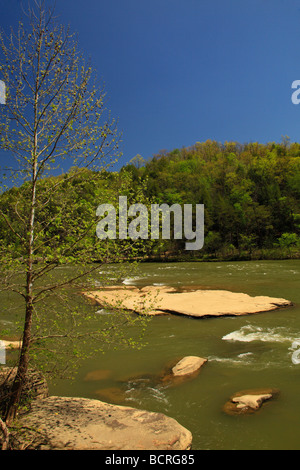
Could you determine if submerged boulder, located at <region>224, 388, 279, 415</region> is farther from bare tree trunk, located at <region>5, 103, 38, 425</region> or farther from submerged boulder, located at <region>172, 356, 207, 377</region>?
bare tree trunk, located at <region>5, 103, 38, 425</region>

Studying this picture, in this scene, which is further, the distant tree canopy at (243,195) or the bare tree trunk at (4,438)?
the distant tree canopy at (243,195)

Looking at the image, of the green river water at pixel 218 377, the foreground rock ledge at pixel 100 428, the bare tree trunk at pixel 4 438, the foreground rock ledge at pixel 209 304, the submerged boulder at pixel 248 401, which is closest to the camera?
the bare tree trunk at pixel 4 438

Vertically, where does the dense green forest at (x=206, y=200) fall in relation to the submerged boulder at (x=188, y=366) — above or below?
above

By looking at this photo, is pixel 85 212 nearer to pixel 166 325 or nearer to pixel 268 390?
pixel 268 390

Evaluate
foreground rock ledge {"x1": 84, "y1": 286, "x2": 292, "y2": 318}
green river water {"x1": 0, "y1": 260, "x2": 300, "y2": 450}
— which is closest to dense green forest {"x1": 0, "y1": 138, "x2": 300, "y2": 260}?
green river water {"x1": 0, "y1": 260, "x2": 300, "y2": 450}

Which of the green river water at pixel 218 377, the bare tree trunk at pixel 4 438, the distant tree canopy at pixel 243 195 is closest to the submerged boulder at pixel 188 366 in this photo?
the green river water at pixel 218 377

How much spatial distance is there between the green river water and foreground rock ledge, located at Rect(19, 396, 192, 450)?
0.71 metres

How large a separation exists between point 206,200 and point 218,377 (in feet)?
194

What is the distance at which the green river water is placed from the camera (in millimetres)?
6082

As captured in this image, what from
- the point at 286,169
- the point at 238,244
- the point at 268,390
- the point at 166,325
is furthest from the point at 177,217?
the point at 268,390

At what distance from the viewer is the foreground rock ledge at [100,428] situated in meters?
5.12

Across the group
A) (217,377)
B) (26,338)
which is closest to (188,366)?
(217,377)

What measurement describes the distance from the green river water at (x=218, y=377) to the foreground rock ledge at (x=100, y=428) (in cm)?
71

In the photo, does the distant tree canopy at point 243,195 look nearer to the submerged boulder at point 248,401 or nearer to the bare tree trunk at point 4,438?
the submerged boulder at point 248,401
